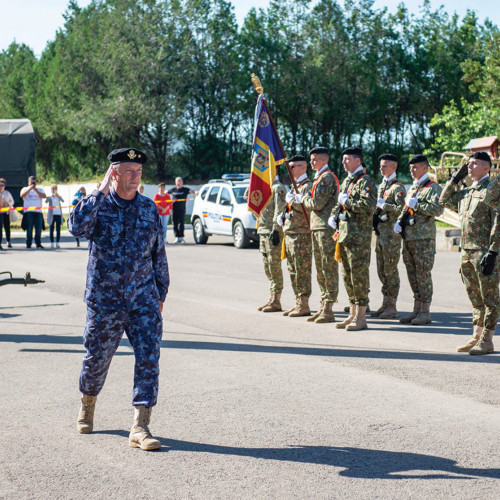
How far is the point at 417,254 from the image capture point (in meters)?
9.70

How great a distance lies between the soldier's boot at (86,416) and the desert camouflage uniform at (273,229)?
567 cm

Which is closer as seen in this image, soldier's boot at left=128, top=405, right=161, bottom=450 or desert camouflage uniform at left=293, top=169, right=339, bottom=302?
soldier's boot at left=128, top=405, right=161, bottom=450

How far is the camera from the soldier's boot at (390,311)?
10148mm

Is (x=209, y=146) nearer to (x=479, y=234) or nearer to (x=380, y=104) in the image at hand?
(x=380, y=104)

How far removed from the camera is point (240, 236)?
72.2 feet

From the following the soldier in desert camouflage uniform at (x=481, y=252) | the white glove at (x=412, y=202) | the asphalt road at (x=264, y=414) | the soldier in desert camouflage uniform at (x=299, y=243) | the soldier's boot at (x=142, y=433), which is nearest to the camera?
the asphalt road at (x=264, y=414)

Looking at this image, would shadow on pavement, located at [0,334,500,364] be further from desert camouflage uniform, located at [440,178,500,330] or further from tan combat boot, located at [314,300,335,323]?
tan combat boot, located at [314,300,335,323]

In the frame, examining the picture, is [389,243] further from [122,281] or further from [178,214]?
[178,214]

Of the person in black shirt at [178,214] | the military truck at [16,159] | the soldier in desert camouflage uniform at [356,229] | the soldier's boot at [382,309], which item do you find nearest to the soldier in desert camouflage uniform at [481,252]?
the soldier in desert camouflage uniform at [356,229]

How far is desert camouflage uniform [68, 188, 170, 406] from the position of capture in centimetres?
488

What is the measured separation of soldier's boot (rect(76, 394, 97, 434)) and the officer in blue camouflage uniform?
395mm

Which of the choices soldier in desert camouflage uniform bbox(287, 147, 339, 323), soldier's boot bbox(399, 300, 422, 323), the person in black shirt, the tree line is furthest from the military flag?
the tree line

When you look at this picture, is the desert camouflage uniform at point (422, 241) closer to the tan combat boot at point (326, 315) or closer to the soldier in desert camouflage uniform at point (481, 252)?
the tan combat boot at point (326, 315)

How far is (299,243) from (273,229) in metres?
0.61
